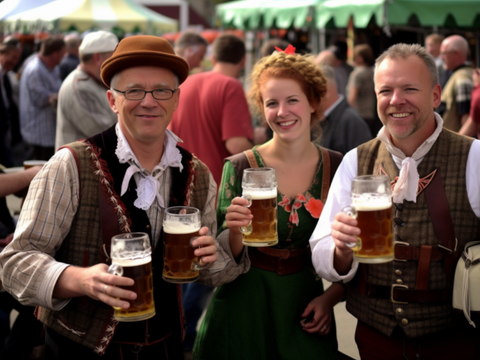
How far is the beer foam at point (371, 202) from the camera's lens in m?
1.84

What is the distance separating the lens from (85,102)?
4816 mm

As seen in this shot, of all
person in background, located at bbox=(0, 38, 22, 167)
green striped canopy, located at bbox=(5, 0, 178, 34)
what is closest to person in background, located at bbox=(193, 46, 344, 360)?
person in background, located at bbox=(0, 38, 22, 167)

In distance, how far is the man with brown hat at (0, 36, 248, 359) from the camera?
6.37ft

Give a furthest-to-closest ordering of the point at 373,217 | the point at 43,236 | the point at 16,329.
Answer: the point at 16,329 → the point at 43,236 → the point at 373,217

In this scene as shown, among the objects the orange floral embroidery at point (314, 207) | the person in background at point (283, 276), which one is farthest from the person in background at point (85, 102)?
the orange floral embroidery at point (314, 207)

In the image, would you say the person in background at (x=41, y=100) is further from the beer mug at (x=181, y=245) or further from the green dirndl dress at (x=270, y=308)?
the beer mug at (x=181, y=245)

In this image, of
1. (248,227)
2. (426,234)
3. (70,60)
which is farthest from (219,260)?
(70,60)

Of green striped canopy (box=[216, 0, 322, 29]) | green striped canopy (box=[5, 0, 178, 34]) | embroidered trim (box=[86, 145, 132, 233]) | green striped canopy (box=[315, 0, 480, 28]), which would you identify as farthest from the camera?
green striped canopy (box=[5, 0, 178, 34])

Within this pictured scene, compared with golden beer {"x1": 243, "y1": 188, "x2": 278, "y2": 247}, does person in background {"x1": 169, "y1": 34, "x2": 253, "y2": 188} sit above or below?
above

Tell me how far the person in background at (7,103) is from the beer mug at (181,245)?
570 cm

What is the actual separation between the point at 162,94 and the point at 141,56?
0.53 ft

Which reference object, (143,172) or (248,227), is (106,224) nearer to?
(143,172)

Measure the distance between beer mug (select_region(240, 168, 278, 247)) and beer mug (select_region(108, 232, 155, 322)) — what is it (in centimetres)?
50

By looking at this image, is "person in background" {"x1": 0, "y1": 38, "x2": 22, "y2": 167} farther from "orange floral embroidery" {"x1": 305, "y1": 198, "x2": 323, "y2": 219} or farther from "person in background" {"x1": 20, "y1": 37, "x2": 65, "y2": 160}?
"orange floral embroidery" {"x1": 305, "y1": 198, "x2": 323, "y2": 219}
